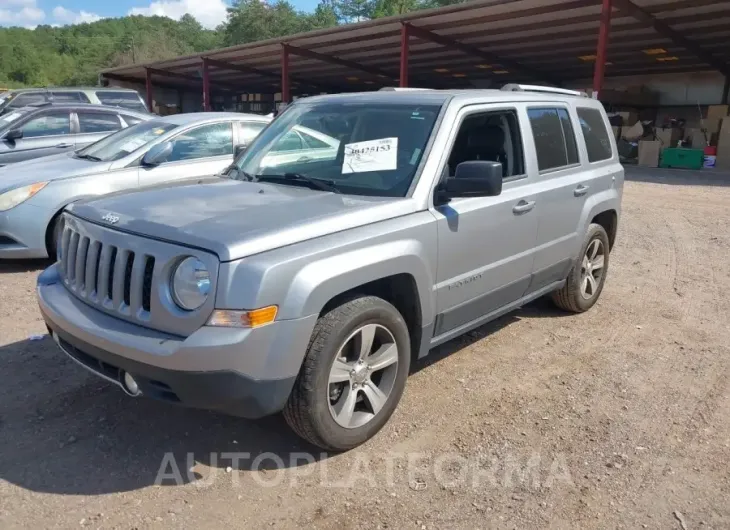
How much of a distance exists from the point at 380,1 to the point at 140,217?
227 feet

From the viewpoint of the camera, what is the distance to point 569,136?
4.97 m

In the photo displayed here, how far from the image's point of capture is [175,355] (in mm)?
2643

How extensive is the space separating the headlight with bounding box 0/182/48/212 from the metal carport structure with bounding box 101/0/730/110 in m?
13.2

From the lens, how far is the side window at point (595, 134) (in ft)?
17.3

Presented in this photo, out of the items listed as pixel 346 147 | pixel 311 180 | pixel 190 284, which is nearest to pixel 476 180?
pixel 346 147

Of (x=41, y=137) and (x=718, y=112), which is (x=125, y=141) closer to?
(x=41, y=137)

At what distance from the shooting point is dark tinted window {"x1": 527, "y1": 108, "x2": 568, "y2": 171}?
177 inches

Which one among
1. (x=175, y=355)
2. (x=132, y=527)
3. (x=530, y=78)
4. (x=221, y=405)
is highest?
(x=530, y=78)

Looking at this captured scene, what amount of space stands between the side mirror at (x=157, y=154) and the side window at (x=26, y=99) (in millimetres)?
10345

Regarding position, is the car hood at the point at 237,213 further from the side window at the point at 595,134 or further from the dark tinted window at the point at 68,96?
the dark tinted window at the point at 68,96

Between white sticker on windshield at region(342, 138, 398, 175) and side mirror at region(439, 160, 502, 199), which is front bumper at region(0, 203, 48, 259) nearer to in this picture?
white sticker on windshield at region(342, 138, 398, 175)

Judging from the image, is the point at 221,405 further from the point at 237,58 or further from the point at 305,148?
the point at 237,58

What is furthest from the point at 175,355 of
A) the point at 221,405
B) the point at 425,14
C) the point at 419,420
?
the point at 425,14

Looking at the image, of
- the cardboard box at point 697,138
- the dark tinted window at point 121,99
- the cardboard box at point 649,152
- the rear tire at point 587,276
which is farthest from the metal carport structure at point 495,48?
the rear tire at point 587,276
